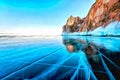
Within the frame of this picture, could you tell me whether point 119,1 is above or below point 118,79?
above

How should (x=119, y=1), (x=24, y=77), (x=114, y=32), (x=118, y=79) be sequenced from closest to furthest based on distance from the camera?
(x=118, y=79)
(x=24, y=77)
(x=114, y=32)
(x=119, y=1)

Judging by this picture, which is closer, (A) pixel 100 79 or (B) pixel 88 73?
(A) pixel 100 79

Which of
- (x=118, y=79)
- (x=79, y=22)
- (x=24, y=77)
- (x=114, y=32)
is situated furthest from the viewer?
(x=79, y=22)

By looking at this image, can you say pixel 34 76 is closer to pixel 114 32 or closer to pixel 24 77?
pixel 24 77

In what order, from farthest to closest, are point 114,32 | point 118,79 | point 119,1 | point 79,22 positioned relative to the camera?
point 79,22
point 119,1
point 114,32
point 118,79

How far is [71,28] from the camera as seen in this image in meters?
154

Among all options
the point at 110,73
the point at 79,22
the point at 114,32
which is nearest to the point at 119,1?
the point at 114,32

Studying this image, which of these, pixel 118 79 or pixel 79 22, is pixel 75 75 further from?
pixel 79 22

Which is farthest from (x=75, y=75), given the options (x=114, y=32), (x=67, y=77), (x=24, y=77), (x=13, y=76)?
(x=114, y=32)

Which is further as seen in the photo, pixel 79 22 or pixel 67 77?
pixel 79 22

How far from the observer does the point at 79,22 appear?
502 ft

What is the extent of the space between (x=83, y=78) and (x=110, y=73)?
3.55 ft

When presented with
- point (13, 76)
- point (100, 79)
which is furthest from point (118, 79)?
point (13, 76)

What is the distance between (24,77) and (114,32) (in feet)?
111
